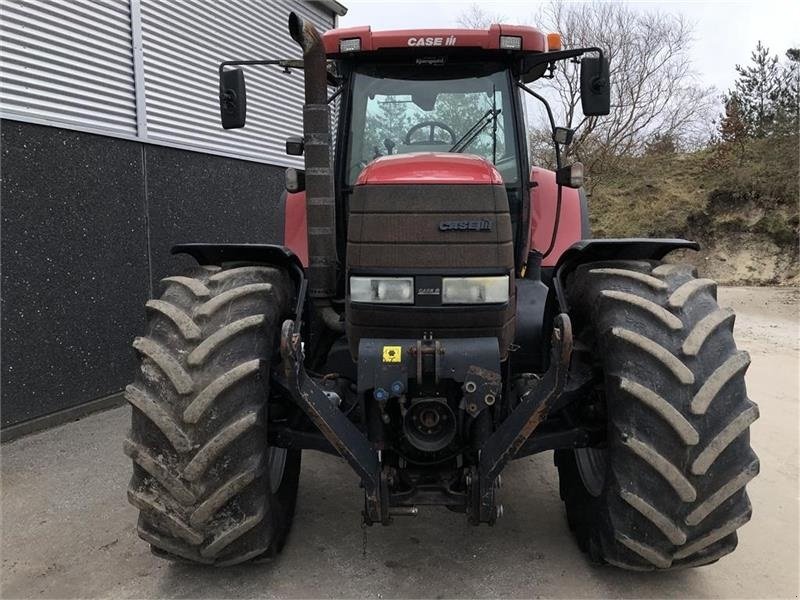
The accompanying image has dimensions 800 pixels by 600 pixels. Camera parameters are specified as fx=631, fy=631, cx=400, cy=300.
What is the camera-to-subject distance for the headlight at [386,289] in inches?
86.3

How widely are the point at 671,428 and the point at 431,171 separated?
3.97ft

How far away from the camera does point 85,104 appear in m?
4.75

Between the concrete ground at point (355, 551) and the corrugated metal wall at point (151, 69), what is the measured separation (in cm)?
251

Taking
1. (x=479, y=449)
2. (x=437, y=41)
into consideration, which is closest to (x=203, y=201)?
(x=437, y=41)

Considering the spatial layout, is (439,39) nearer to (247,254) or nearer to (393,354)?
(247,254)

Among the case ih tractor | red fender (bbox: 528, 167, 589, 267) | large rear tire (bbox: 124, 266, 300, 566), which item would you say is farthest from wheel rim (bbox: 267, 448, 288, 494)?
red fender (bbox: 528, 167, 589, 267)

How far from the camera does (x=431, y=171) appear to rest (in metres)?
2.27

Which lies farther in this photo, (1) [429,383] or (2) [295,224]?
(2) [295,224]

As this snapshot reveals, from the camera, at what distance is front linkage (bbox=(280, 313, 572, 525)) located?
6.64ft

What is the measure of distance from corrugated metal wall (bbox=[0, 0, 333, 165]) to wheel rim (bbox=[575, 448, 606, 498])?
13.1ft

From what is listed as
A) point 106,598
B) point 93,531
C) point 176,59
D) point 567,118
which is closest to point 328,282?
point 106,598

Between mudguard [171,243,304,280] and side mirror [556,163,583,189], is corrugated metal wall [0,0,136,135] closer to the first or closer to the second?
mudguard [171,243,304,280]

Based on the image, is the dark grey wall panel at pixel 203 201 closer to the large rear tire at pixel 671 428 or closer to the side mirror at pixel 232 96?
the side mirror at pixel 232 96

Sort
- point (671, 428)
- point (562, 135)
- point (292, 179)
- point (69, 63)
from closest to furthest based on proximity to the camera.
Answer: point (671, 428) < point (292, 179) < point (562, 135) < point (69, 63)
